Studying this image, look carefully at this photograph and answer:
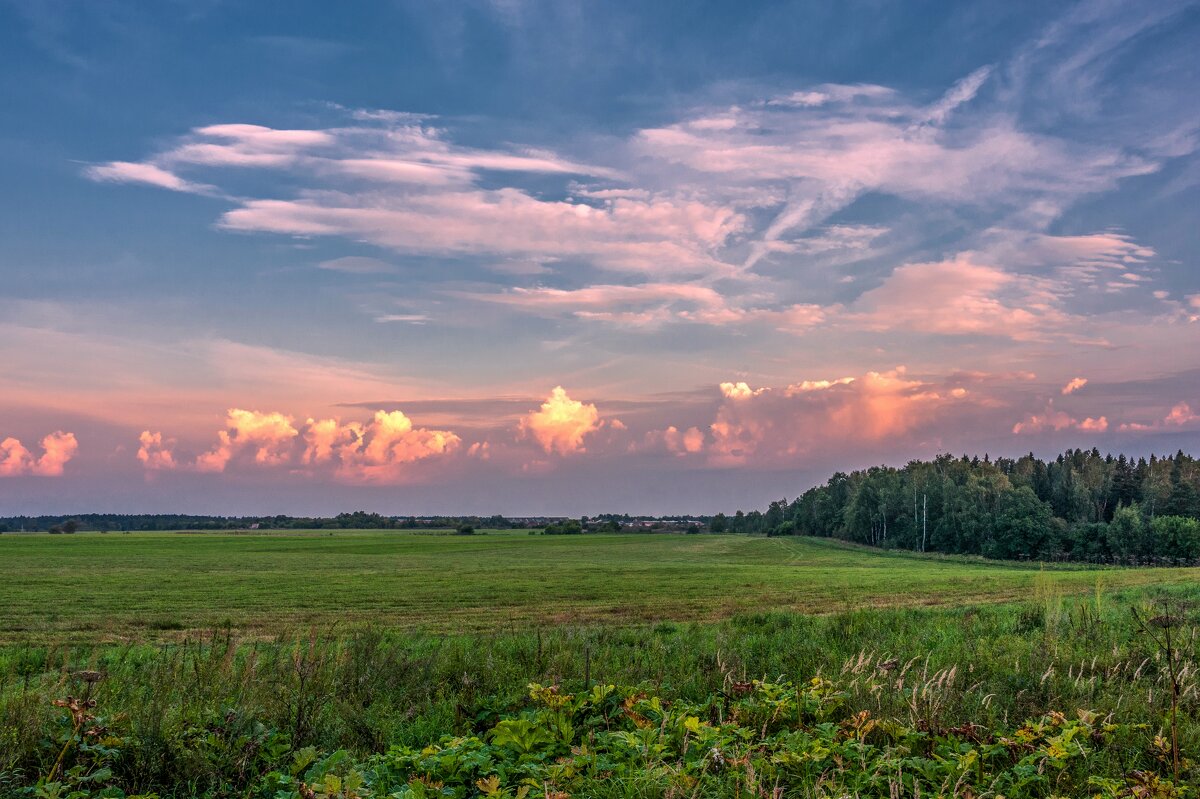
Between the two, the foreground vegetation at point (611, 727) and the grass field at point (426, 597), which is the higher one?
the foreground vegetation at point (611, 727)

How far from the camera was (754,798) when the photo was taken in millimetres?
4812

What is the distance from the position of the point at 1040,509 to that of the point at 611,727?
114 m

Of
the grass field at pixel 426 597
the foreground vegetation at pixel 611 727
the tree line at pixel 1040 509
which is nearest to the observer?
the foreground vegetation at pixel 611 727

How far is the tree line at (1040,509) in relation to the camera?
9262 cm

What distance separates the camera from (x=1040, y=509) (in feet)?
342

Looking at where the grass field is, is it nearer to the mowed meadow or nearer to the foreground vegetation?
the mowed meadow

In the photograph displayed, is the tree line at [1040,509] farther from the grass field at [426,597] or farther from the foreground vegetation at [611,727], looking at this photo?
the foreground vegetation at [611,727]

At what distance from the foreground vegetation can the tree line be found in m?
100.0

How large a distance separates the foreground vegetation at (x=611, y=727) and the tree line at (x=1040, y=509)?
99987 mm

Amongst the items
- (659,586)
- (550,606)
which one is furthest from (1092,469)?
(550,606)

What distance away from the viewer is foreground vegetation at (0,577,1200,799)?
543 centimetres

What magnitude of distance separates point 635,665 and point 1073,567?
82.4 metres

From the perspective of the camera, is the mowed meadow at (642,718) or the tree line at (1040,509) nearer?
the mowed meadow at (642,718)

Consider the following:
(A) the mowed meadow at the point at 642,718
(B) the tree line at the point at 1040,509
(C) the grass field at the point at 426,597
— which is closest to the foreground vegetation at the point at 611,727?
(A) the mowed meadow at the point at 642,718
